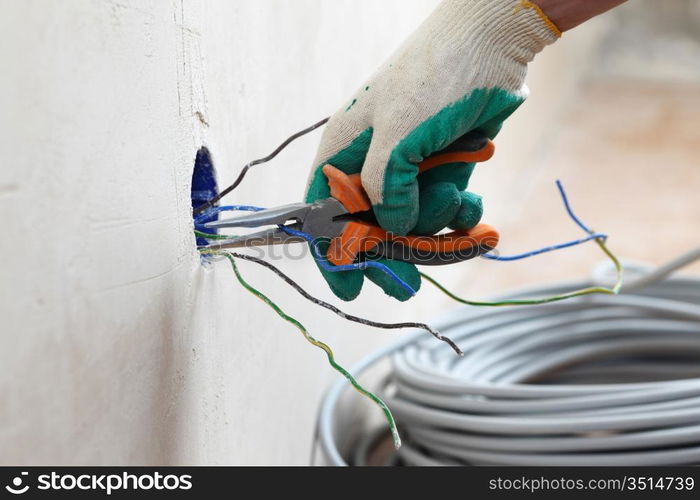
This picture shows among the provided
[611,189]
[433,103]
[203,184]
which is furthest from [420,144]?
[611,189]

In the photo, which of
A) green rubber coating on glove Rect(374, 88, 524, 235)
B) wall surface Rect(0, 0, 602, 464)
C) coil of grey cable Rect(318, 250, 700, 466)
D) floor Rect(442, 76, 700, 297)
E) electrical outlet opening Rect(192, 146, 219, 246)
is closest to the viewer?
wall surface Rect(0, 0, 602, 464)

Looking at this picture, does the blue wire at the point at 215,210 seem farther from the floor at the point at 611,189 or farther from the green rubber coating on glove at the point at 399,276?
the floor at the point at 611,189

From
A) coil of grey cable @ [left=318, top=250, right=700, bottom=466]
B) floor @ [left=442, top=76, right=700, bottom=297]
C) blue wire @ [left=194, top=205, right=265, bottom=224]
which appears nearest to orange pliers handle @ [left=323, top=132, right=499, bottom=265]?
blue wire @ [left=194, top=205, right=265, bottom=224]

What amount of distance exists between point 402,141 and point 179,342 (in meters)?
0.29

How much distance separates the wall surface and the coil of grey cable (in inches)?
7.7

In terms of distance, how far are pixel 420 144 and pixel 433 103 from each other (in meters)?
0.04

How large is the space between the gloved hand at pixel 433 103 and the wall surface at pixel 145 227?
0.17 m

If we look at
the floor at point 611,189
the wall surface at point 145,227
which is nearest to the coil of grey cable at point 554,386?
the wall surface at point 145,227

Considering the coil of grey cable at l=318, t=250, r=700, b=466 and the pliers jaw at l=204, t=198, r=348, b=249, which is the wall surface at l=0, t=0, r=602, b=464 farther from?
the coil of grey cable at l=318, t=250, r=700, b=466

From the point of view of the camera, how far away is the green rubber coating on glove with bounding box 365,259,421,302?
2.47 ft

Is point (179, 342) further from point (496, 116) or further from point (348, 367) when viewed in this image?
point (348, 367)

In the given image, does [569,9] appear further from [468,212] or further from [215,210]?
[215,210]

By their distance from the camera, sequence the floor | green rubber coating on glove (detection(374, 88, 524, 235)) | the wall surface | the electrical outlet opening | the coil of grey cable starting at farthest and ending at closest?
the floor
the coil of grey cable
the electrical outlet opening
green rubber coating on glove (detection(374, 88, 524, 235))
the wall surface
